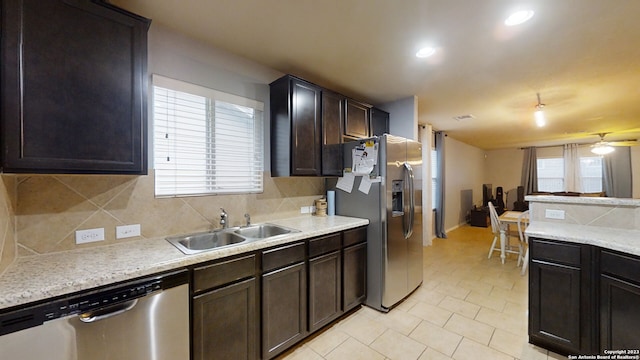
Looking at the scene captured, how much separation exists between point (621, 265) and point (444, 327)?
1357mm

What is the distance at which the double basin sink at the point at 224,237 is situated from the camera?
6.40 ft

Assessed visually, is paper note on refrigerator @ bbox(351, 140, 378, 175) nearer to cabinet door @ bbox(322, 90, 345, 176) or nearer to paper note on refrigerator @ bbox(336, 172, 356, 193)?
paper note on refrigerator @ bbox(336, 172, 356, 193)

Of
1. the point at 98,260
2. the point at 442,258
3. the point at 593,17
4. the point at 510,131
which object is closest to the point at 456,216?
the point at 510,131

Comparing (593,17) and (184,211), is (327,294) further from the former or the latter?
(593,17)

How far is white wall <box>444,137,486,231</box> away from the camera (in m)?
6.40

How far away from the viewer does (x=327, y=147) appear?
9.17ft

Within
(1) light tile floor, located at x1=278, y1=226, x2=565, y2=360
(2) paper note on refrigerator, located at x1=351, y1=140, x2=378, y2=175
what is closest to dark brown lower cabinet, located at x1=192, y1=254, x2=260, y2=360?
(1) light tile floor, located at x1=278, y1=226, x2=565, y2=360

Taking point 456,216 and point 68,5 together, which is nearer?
point 68,5

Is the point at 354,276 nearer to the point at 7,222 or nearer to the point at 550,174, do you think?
the point at 7,222

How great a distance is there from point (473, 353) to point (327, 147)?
2.26 meters

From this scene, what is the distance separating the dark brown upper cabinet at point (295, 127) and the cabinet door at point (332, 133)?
3.0 inches

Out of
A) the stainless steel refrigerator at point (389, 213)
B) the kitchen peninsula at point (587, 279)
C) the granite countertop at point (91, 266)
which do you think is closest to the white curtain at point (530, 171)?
the kitchen peninsula at point (587, 279)

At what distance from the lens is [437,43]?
2.16 m

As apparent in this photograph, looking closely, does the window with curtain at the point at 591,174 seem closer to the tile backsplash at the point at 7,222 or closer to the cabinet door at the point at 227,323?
the cabinet door at the point at 227,323
